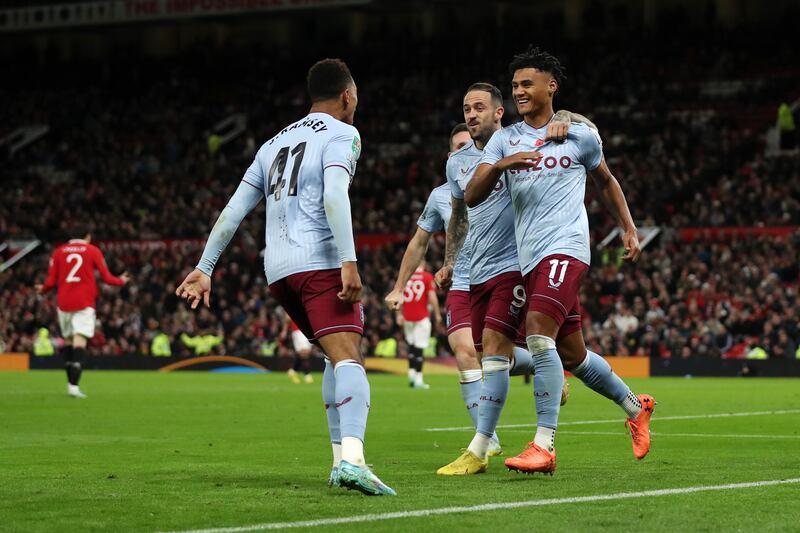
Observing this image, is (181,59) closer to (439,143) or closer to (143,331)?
(439,143)

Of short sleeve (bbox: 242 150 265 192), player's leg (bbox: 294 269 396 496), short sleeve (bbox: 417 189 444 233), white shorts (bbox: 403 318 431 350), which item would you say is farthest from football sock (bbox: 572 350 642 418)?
white shorts (bbox: 403 318 431 350)

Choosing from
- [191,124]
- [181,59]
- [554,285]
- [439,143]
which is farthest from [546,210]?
[181,59]

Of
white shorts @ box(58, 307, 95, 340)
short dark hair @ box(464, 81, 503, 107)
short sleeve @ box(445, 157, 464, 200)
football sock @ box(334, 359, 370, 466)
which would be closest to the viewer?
football sock @ box(334, 359, 370, 466)

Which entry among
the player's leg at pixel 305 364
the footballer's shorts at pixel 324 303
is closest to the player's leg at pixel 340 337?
the footballer's shorts at pixel 324 303

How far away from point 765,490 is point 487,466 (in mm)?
2143

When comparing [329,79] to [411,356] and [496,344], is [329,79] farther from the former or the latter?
[411,356]

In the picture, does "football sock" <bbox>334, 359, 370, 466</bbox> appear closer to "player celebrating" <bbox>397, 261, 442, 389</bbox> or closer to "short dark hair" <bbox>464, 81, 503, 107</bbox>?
"short dark hair" <bbox>464, 81, 503, 107</bbox>

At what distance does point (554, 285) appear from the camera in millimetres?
8148

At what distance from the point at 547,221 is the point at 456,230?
1666 mm

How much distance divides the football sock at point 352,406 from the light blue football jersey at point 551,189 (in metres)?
1.57

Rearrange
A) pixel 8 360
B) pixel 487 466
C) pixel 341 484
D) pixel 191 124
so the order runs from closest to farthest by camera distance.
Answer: pixel 341 484 → pixel 487 466 → pixel 8 360 → pixel 191 124

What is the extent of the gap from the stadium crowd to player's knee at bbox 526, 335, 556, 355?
Result: 2080 centimetres

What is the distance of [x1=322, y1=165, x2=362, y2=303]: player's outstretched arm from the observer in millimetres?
7141

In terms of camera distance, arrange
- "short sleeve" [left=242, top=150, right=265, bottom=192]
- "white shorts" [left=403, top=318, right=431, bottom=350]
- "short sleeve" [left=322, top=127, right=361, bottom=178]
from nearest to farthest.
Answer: "short sleeve" [left=322, top=127, right=361, bottom=178] < "short sleeve" [left=242, top=150, right=265, bottom=192] < "white shorts" [left=403, top=318, right=431, bottom=350]
